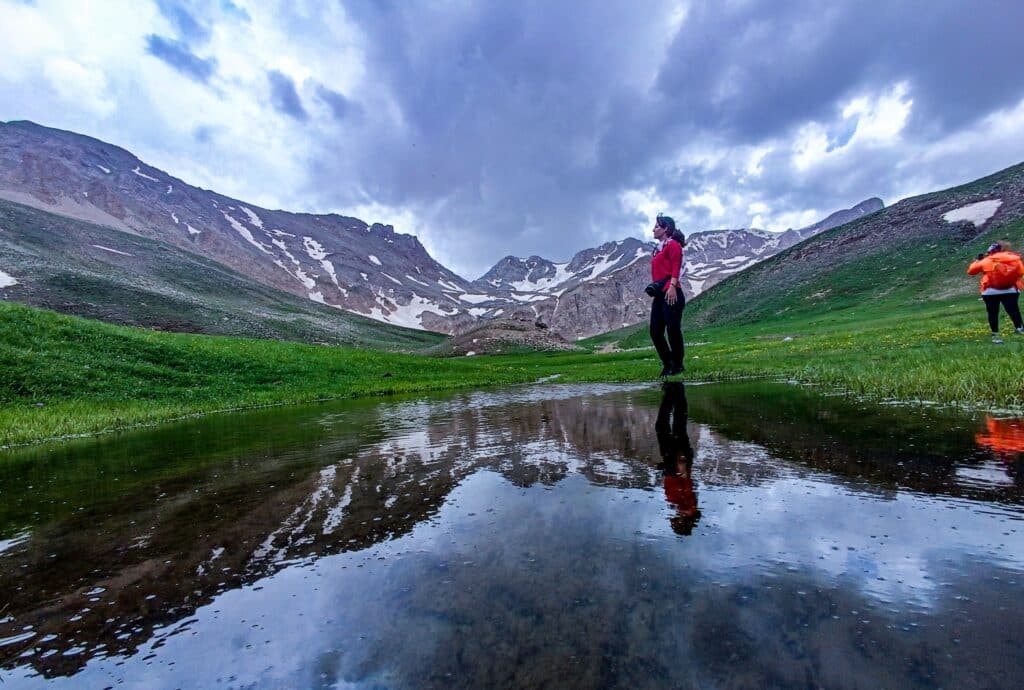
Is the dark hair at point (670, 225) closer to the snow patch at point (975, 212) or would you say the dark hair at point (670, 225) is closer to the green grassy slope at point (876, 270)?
the green grassy slope at point (876, 270)

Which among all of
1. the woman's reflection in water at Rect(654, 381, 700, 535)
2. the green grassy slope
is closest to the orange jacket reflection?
the woman's reflection in water at Rect(654, 381, 700, 535)

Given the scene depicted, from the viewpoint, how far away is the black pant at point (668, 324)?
15508 mm

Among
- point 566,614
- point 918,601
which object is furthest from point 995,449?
point 566,614

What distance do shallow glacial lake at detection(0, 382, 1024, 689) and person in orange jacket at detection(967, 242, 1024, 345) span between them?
13738mm

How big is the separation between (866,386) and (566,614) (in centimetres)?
1083

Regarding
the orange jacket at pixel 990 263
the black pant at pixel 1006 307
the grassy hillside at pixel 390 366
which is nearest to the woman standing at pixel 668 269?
the grassy hillside at pixel 390 366

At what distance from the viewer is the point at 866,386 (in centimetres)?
1054

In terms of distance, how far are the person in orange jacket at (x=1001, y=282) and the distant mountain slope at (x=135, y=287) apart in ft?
312

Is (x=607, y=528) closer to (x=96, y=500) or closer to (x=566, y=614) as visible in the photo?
(x=566, y=614)

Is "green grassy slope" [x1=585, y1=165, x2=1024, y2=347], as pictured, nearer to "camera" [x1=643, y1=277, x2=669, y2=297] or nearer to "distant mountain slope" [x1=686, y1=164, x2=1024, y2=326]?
"distant mountain slope" [x1=686, y1=164, x2=1024, y2=326]

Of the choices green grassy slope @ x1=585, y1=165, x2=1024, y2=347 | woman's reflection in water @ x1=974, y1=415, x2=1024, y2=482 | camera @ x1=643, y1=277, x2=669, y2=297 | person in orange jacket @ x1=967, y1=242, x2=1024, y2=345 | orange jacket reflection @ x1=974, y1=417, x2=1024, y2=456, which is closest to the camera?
woman's reflection in water @ x1=974, y1=415, x2=1024, y2=482

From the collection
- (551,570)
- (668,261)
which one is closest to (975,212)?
(668,261)

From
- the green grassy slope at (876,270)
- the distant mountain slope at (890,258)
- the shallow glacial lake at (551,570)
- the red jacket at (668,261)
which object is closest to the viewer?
the shallow glacial lake at (551,570)

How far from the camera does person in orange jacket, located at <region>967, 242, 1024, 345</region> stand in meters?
15.9
